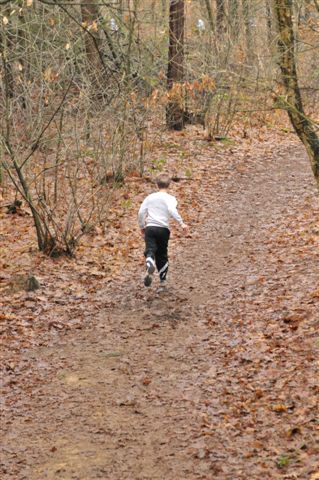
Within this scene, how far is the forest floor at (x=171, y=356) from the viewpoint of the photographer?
5.86 metres

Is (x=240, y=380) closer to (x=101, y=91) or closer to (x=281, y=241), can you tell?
(x=281, y=241)

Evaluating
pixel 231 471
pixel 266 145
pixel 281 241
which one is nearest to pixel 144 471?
pixel 231 471

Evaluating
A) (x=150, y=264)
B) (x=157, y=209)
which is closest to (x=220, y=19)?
(x=157, y=209)

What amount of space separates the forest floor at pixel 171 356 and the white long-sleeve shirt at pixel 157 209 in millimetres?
1196

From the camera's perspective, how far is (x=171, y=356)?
8.12 m

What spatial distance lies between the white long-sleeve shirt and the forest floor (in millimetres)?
1196

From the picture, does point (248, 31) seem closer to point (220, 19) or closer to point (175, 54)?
point (220, 19)

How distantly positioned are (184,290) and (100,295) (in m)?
1.37

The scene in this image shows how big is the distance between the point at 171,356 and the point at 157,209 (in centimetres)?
261

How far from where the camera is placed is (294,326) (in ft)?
27.0

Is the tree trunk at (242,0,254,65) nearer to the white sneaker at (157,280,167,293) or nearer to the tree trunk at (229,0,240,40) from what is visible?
the tree trunk at (229,0,240,40)

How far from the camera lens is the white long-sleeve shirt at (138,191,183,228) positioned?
32.2ft

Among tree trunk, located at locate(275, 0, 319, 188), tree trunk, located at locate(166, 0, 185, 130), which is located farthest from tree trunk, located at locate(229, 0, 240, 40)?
tree trunk, located at locate(275, 0, 319, 188)

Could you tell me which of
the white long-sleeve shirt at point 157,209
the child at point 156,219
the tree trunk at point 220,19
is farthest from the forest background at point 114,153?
the white long-sleeve shirt at point 157,209
